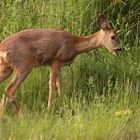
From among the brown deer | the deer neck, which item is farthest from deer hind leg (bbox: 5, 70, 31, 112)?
the deer neck

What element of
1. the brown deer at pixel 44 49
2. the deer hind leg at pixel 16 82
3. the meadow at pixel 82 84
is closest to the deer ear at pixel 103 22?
the brown deer at pixel 44 49

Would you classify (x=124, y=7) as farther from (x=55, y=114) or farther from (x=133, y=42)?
(x=55, y=114)

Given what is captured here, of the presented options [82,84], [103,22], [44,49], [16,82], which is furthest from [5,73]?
[103,22]

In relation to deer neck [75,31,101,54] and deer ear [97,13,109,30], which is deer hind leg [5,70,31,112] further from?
deer ear [97,13,109,30]

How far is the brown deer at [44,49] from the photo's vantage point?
922cm

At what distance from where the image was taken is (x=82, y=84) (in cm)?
984

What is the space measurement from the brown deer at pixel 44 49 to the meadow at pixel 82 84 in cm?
25

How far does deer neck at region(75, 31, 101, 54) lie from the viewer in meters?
9.99

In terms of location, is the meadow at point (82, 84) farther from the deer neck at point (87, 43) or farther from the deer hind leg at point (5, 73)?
the deer neck at point (87, 43)

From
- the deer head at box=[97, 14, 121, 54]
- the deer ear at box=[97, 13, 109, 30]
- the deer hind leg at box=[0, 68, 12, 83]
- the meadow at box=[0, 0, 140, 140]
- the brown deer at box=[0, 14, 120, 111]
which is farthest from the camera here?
the deer head at box=[97, 14, 121, 54]

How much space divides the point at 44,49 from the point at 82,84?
832 millimetres

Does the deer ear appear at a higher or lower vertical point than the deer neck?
higher

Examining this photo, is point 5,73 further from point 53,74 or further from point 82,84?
point 82,84

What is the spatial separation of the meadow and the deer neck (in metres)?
0.34
